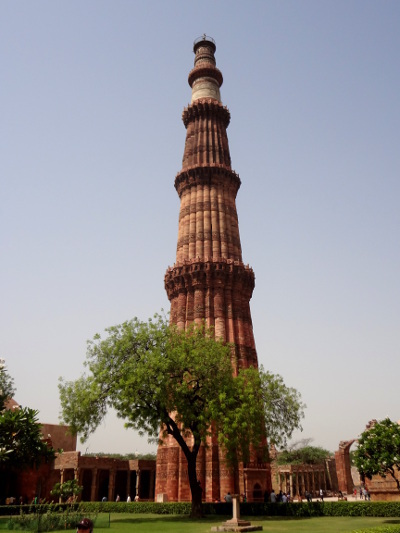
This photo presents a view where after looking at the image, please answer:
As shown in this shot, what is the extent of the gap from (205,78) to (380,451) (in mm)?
42141

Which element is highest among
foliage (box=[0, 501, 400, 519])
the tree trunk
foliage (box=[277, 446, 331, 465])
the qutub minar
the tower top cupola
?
the tower top cupola

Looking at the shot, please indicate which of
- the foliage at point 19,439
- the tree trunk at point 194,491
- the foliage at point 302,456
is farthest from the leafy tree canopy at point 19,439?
the foliage at point 302,456

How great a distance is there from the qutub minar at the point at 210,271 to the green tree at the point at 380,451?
38.9ft

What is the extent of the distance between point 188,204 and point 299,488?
112ft

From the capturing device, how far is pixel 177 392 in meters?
24.3

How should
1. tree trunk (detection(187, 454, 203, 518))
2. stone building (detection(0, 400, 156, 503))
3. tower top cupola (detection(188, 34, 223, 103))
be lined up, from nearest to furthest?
tree trunk (detection(187, 454, 203, 518)), stone building (detection(0, 400, 156, 503)), tower top cupola (detection(188, 34, 223, 103))

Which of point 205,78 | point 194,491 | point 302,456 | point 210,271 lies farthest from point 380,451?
point 302,456

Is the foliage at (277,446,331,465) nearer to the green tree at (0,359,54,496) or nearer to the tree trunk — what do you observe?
the tree trunk

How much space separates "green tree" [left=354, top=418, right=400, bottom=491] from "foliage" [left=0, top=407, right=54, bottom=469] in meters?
15.1

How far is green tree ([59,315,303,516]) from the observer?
77.5 ft

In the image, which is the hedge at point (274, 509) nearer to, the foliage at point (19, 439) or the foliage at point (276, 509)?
the foliage at point (276, 509)

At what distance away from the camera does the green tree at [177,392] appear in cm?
2361

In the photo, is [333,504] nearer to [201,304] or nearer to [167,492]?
[167,492]

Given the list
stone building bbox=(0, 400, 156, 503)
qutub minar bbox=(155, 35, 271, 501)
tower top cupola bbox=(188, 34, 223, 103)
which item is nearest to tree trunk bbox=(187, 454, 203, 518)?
qutub minar bbox=(155, 35, 271, 501)
